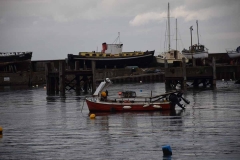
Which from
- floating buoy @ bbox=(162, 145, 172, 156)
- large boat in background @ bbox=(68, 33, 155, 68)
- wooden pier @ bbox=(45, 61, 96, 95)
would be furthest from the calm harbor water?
large boat in background @ bbox=(68, 33, 155, 68)

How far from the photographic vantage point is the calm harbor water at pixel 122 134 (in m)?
26.3

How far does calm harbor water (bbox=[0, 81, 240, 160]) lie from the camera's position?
86.2 ft

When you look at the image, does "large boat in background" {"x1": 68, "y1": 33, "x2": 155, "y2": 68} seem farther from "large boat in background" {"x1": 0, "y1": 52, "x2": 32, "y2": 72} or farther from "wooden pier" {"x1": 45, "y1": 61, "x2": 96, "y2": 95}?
"wooden pier" {"x1": 45, "y1": 61, "x2": 96, "y2": 95}

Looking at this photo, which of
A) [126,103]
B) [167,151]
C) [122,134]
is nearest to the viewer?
[167,151]

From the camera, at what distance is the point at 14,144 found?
2966 cm

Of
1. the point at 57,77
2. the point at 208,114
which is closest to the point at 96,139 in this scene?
the point at 208,114

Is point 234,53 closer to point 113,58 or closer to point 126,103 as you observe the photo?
point 113,58

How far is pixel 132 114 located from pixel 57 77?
3263cm

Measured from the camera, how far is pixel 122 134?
32.1 metres

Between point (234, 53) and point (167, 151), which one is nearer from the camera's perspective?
point (167, 151)

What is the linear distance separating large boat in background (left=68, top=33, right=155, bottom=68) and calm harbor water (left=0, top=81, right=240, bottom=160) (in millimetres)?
59933

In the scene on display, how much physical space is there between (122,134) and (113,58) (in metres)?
82.2

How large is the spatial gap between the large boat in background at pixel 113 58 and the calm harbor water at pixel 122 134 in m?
59.9

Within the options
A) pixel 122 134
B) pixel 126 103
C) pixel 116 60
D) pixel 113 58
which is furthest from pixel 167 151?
pixel 116 60
